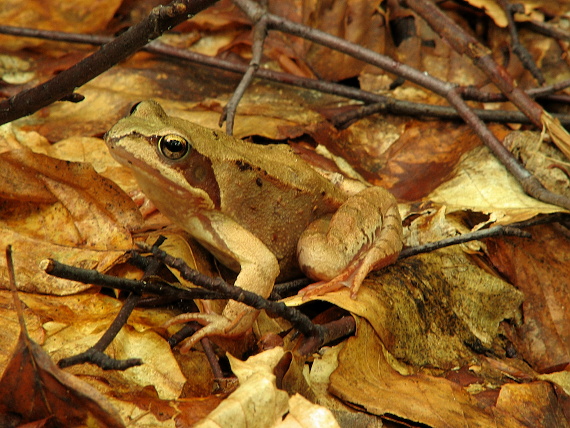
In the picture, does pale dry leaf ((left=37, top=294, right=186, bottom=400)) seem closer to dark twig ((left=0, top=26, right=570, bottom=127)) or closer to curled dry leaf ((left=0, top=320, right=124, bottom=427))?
curled dry leaf ((left=0, top=320, right=124, bottom=427))

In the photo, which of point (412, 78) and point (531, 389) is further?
point (412, 78)

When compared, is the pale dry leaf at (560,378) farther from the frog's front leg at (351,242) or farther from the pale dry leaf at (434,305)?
the frog's front leg at (351,242)

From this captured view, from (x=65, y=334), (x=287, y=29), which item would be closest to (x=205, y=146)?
(x=65, y=334)

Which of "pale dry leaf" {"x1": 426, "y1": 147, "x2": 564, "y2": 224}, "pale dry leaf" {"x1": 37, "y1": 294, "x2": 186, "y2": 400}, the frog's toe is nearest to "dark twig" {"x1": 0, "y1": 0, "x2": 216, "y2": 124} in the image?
"pale dry leaf" {"x1": 37, "y1": 294, "x2": 186, "y2": 400}

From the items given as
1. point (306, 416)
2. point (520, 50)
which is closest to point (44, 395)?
point (306, 416)

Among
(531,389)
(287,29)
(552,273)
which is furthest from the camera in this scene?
(287,29)

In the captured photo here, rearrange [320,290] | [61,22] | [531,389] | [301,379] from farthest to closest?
1. [61,22]
2. [320,290]
3. [531,389]
4. [301,379]

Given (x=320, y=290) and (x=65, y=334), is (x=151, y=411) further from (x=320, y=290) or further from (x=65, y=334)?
(x=320, y=290)
